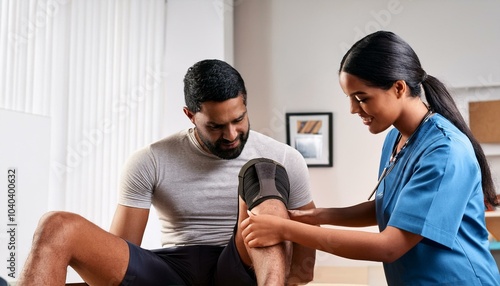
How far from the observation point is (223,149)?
195 cm

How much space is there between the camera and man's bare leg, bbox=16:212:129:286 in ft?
4.58

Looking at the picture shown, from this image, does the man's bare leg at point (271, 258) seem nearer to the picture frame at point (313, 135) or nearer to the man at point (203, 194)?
the man at point (203, 194)

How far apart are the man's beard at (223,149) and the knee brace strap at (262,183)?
0.31m

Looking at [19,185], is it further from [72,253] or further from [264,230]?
[264,230]

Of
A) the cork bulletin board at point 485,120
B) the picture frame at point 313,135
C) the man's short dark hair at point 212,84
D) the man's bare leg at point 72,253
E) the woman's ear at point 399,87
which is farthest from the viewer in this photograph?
the picture frame at point 313,135

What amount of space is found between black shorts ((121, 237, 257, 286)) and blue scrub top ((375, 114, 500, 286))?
43 centimetres

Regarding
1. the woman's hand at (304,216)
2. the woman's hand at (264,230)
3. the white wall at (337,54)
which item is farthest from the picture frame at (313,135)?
the woman's hand at (264,230)

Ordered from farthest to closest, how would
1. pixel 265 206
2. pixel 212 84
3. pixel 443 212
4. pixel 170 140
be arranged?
pixel 170 140 < pixel 212 84 < pixel 265 206 < pixel 443 212

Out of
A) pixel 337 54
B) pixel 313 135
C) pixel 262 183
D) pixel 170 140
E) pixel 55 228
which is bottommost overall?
pixel 55 228

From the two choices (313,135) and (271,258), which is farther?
(313,135)

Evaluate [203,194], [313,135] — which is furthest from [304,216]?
[313,135]

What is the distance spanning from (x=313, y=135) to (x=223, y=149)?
2370 mm

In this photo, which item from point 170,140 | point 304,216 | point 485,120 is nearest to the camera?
point 304,216

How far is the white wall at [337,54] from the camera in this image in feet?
13.6
